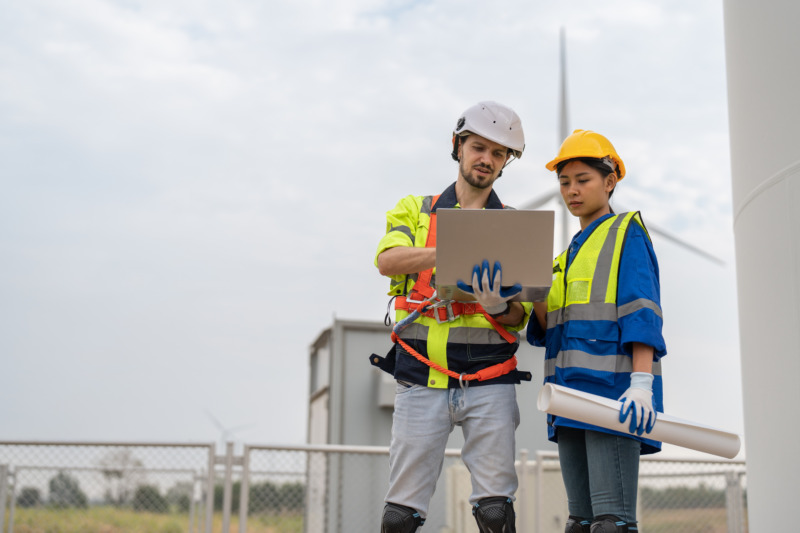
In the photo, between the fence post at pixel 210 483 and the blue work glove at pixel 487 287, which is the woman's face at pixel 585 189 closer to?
the blue work glove at pixel 487 287

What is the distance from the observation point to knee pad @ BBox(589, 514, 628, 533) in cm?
289

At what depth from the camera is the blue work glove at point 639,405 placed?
2.87m

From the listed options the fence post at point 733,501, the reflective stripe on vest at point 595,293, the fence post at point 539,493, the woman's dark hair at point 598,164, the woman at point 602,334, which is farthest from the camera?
the fence post at point 733,501


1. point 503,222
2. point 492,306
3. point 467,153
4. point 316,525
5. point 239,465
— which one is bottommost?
point 316,525

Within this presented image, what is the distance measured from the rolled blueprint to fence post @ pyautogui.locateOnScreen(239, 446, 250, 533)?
14.5 feet

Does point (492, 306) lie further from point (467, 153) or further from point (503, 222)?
point (467, 153)

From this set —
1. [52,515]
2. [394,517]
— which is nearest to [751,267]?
[394,517]

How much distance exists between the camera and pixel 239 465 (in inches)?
274

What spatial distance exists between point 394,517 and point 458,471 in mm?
5432

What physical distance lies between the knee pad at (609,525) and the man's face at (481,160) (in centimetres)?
134

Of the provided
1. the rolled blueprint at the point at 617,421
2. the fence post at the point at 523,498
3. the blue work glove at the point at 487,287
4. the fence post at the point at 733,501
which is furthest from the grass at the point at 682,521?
the blue work glove at the point at 487,287

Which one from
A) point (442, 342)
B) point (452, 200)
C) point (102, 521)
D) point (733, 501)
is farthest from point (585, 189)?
point (733, 501)

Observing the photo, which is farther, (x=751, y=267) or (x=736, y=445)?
(x=751, y=267)

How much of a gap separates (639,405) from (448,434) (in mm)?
720
